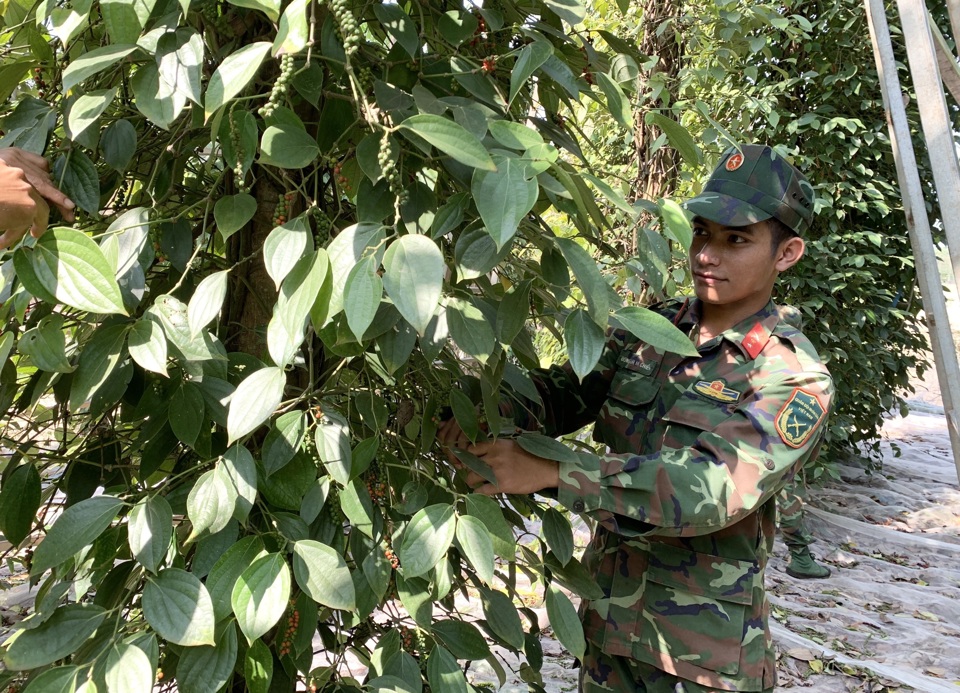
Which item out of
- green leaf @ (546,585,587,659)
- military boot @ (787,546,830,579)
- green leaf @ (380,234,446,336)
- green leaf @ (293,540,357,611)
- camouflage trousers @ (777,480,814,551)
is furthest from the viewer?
military boot @ (787,546,830,579)

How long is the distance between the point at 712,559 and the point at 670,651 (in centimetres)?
15

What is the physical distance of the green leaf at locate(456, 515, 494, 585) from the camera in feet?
2.41

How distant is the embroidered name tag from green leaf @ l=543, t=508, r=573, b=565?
0.42m

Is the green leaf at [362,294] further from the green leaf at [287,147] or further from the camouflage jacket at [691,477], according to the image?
the camouflage jacket at [691,477]

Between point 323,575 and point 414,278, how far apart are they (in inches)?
11.5

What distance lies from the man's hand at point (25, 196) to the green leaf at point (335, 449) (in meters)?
0.32

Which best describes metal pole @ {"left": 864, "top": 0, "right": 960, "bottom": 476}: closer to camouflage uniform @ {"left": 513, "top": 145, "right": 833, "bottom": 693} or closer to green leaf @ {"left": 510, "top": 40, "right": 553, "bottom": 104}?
camouflage uniform @ {"left": 513, "top": 145, "right": 833, "bottom": 693}

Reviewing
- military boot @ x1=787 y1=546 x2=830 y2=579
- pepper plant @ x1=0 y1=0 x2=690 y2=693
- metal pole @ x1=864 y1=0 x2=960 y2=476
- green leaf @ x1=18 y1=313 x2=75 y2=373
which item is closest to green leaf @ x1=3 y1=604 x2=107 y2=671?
pepper plant @ x1=0 y1=0 x2=690 y2=693

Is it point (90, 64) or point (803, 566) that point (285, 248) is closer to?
point (90, 64)

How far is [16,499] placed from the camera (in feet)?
2.87

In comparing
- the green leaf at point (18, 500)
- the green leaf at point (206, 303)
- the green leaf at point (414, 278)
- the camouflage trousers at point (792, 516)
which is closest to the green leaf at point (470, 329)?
the green leaf at point (414, 278)

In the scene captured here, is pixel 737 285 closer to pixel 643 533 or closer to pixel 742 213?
pixel 742 213

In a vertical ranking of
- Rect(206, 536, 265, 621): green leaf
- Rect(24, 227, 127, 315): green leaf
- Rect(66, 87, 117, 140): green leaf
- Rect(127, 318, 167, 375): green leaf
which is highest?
Rect(66, 87, 117, 140): green leaf

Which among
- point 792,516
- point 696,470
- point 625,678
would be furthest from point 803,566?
point 696,470
